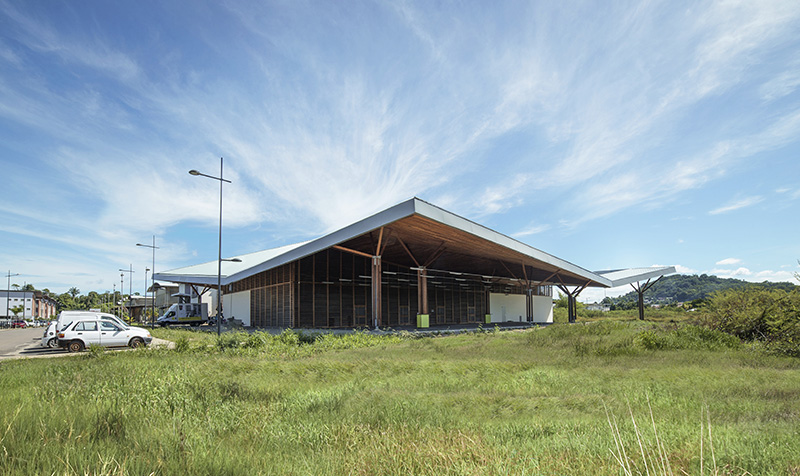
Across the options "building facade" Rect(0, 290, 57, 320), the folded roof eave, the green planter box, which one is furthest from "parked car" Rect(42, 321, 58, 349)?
"building facade" Rect(0, 290, 57, 320)

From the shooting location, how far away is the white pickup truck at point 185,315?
143 feet

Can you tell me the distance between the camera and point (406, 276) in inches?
1412

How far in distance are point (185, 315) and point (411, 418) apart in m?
44.6

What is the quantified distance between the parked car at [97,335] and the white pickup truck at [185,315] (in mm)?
26222

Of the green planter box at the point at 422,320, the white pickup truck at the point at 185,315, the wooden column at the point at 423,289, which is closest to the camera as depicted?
the green planter box at the point at 422,320

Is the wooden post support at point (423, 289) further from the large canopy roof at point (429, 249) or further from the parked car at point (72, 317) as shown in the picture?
the parked car at point (72, 317)

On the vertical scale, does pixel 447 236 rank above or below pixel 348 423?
above

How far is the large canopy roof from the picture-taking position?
2119 cm

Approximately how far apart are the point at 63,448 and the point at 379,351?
37.2 feet

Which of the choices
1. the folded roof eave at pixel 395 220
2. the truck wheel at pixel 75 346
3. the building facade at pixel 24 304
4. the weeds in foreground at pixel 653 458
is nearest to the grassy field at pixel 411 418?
the weeds in foreground at pixel 653 458

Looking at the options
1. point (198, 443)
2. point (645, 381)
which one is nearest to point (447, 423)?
point (198, 443)

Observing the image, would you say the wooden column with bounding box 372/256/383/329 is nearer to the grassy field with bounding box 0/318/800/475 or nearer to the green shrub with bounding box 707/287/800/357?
the grassy field with bounding box 0/318/800/475

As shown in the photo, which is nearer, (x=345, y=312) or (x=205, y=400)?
(x=205, y=400)

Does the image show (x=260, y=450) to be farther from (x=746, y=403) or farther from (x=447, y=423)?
(x=746, y=403)
